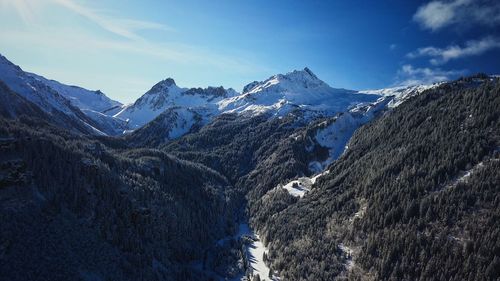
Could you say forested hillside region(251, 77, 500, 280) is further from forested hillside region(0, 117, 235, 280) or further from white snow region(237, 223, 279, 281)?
forested hillside region(0, 117, 235, 280)

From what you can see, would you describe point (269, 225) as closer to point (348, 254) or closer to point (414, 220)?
point (348, 254)

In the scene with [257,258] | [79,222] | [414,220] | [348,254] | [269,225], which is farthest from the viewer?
[269,225]

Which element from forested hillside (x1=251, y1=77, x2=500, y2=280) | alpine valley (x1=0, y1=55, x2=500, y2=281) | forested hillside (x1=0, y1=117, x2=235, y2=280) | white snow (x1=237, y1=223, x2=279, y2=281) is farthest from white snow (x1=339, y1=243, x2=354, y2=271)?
forested hillside (x1=0, y1=117, x2=235, y2=280)

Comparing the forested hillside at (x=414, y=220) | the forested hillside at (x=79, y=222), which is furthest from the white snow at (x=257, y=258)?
the forested hillside at (x=79, y=222)

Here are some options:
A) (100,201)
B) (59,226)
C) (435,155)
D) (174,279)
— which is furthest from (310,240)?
(59,226)

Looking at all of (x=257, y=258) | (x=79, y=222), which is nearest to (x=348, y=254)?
(x=257, y=258)

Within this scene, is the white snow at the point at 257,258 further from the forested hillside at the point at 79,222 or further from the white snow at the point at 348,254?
the white snow at the point at 348,254

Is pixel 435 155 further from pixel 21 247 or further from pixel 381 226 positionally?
pixel 21 247

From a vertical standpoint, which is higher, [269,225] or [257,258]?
[269,225]
